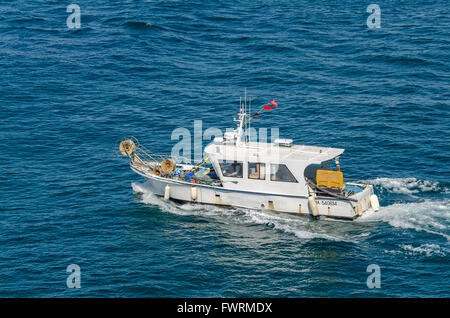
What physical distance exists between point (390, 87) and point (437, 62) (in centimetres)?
924

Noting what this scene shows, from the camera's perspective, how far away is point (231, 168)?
1945 inches

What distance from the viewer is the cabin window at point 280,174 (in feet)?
157

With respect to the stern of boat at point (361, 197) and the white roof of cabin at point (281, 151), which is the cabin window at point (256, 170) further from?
the stern of boat at point (361, 197)

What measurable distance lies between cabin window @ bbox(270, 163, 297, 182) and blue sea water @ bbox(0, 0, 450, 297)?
2.74m

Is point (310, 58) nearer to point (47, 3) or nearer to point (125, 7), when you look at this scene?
point (125, 7)

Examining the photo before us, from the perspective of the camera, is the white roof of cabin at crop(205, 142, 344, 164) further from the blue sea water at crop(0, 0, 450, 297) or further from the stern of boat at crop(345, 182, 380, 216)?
the blue sea water at crop(0, 0, 450, 297)

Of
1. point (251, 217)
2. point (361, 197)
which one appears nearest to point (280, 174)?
point (251, 217)

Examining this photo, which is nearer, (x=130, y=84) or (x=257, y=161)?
(x=257, y=161)

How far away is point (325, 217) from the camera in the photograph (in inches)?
1870

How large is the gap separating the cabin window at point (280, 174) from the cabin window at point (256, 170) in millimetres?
596

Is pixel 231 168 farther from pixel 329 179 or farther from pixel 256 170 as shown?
pixel 329 179

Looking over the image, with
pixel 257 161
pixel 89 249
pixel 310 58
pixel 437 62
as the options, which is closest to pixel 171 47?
pixel 310 58

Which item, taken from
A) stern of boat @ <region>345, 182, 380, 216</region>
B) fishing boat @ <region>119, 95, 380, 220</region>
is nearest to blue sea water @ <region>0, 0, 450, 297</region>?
stern of boat @ <region>345, 182, 380, 216</region>

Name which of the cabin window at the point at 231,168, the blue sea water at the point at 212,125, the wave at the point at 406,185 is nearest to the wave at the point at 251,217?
the blue sea water at the point at 212,125
